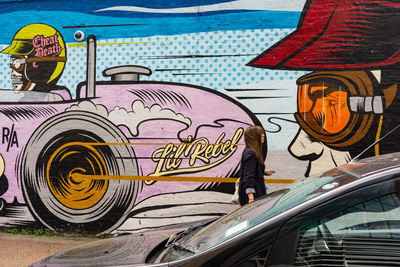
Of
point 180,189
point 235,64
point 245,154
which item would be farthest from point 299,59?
point 180,189

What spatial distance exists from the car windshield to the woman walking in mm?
1813

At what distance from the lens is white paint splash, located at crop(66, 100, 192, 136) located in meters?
6.57

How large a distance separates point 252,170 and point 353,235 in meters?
2.62

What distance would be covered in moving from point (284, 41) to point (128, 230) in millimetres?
3776

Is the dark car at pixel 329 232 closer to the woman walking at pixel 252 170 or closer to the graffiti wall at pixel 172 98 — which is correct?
the woman walking at pixel 252 170

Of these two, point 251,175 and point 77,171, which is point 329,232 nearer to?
point 251,175

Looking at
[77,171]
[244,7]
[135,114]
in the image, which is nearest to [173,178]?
[135,114]

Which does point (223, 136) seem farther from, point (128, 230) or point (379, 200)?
point (379, 200)

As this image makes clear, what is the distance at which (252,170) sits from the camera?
468 cm

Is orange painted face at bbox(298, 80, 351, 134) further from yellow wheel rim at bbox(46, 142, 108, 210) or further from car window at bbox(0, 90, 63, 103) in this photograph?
car window at bbox(0, 90, 63, 103)

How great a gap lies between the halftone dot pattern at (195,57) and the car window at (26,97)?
0.38 metres

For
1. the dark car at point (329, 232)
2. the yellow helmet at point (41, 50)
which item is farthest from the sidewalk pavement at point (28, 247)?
the dark car at point (329, 232)

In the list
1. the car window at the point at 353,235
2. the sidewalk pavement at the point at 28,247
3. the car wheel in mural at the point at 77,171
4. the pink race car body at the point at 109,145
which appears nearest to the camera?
the car window at the point at 353,235

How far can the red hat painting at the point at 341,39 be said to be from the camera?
5.87m
